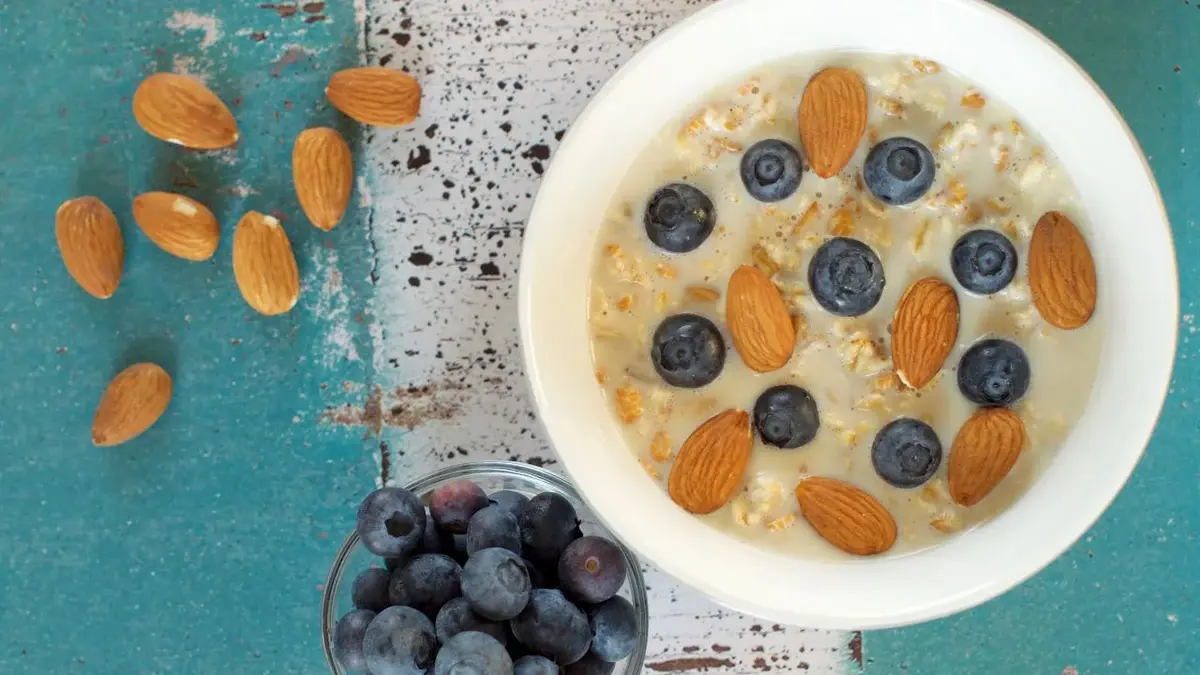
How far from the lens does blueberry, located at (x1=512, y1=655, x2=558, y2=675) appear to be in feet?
1.89

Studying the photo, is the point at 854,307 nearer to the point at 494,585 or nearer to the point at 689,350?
the point at 689,350

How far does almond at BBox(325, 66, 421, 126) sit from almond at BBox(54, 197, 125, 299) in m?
0.21

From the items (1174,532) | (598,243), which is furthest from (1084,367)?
(598,243)

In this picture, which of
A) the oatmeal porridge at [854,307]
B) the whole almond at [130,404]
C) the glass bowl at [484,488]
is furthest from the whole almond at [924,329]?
the whole almond at [130,404]

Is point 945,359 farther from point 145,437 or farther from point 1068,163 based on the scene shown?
point 145,437

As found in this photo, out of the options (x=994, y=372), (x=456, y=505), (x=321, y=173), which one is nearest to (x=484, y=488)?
(x=456, y=505)

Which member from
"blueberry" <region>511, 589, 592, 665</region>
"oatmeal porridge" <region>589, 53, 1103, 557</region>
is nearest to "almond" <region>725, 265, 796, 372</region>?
"oatmeal porridge" <region>589, 53, 1103, 557</region>

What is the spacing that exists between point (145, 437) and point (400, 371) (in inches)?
8.8

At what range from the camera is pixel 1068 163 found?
0.65m

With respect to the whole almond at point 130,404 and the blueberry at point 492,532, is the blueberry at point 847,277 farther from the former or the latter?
the whole almond at point 130,404

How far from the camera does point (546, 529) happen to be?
644 millimetres

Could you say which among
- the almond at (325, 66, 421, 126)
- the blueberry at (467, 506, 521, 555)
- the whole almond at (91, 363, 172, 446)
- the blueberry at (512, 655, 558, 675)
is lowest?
the whole almond at (91, 363, 172, 446)

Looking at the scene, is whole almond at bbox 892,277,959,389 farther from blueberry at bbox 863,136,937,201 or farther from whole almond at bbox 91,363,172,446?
whole almond at bbox 91,363,172,446

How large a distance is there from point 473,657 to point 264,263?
0.36 metres
